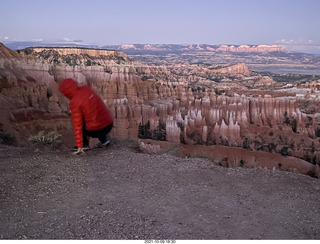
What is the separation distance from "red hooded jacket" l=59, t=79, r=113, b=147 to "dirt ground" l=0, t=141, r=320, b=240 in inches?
28.1

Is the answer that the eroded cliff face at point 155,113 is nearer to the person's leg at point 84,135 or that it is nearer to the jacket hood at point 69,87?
the person's leg at point 84,135

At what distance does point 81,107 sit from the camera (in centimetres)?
689

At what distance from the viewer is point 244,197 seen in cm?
552

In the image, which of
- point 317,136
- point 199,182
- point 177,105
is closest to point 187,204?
point 199,182

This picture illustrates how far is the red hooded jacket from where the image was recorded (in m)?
6.88

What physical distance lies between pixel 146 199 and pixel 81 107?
2.78 meters

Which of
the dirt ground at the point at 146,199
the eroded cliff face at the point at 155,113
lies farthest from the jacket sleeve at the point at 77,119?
the eroded cliff face at the point at 155,113

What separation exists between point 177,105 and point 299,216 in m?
29.9

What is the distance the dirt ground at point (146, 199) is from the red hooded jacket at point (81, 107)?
0.71 meters

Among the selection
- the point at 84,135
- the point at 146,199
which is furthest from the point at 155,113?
the point at 146,199

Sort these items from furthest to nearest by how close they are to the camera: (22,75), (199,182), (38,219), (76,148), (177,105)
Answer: (177,105) < (22,75) < (76,148) < (199,182) < (38,219)

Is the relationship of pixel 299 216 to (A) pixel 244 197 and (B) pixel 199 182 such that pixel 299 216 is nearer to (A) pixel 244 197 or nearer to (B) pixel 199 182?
(A) pixel 244 197

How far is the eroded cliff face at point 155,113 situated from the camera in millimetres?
21109

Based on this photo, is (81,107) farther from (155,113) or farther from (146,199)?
(155,113)
